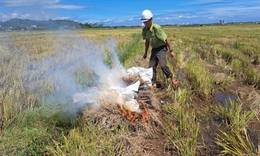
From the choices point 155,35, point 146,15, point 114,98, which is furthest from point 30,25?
point 155,35

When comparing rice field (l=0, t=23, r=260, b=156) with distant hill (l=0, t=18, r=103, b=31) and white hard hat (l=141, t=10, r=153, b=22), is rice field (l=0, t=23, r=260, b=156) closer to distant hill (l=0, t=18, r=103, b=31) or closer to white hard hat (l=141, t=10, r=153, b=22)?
distant hill (l=0, t=18, r=103, b=31)

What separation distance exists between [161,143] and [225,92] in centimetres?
261

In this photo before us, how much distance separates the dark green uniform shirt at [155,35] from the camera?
4.46 metres

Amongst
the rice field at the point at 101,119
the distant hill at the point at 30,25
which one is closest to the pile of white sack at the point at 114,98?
the rice field at the point at 101,119

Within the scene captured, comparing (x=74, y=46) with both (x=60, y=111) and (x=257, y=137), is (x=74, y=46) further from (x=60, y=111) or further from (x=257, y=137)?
(x=257, y=137)

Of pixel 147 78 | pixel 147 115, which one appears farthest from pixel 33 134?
pixel 147 78

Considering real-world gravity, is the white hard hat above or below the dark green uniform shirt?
above

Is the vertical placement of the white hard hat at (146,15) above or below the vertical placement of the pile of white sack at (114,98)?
above

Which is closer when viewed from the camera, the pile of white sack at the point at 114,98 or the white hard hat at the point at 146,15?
the pile of white sack at the point at 114,98

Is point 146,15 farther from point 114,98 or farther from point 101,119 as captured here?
point 101,119

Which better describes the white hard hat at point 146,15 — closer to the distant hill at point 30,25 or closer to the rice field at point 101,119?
the rice field at point 101,119

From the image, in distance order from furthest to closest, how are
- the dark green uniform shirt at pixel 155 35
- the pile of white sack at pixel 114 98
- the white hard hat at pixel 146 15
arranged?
the dark green uniform shirt at pixel 155 35 → the white hard hat at pixel 146 15 → the pile of white sack at pixel 114 98

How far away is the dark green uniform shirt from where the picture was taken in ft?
14.6

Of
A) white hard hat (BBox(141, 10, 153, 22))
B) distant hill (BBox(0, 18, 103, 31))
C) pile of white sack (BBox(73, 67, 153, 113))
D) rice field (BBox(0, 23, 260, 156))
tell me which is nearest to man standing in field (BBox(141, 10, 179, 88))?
white hard hat (BBox(141, 10, 153, 22))
